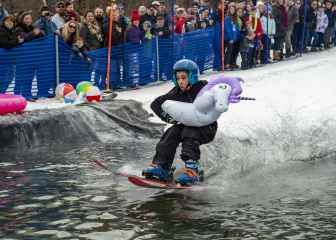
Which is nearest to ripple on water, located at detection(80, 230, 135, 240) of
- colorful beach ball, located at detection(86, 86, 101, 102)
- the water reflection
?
the water reflection

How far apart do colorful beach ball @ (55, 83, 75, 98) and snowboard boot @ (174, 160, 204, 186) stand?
628cm

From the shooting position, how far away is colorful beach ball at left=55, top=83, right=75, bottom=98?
45.6 ft

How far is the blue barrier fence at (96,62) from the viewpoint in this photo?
1387cm

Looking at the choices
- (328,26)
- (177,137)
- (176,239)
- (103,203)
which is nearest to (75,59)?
(177,137)

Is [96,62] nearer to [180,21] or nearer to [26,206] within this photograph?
[180,21]

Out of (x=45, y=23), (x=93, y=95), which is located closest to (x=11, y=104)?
(x=93, y=95)

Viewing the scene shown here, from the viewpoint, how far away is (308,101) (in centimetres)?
1382

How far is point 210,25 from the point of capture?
19641 millimetres

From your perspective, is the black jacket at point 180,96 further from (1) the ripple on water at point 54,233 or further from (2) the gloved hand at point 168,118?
(1) the ripple on water at point 54,233

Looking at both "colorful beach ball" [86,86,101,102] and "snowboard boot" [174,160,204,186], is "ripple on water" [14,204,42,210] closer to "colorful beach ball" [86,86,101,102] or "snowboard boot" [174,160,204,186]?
"snowboard boot" [174,160,204,186]

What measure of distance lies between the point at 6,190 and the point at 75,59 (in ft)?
24.2

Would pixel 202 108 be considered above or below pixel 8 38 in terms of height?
below

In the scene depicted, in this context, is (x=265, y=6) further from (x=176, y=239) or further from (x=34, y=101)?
(x=176, y=239)

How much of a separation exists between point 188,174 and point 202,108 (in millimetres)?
771
